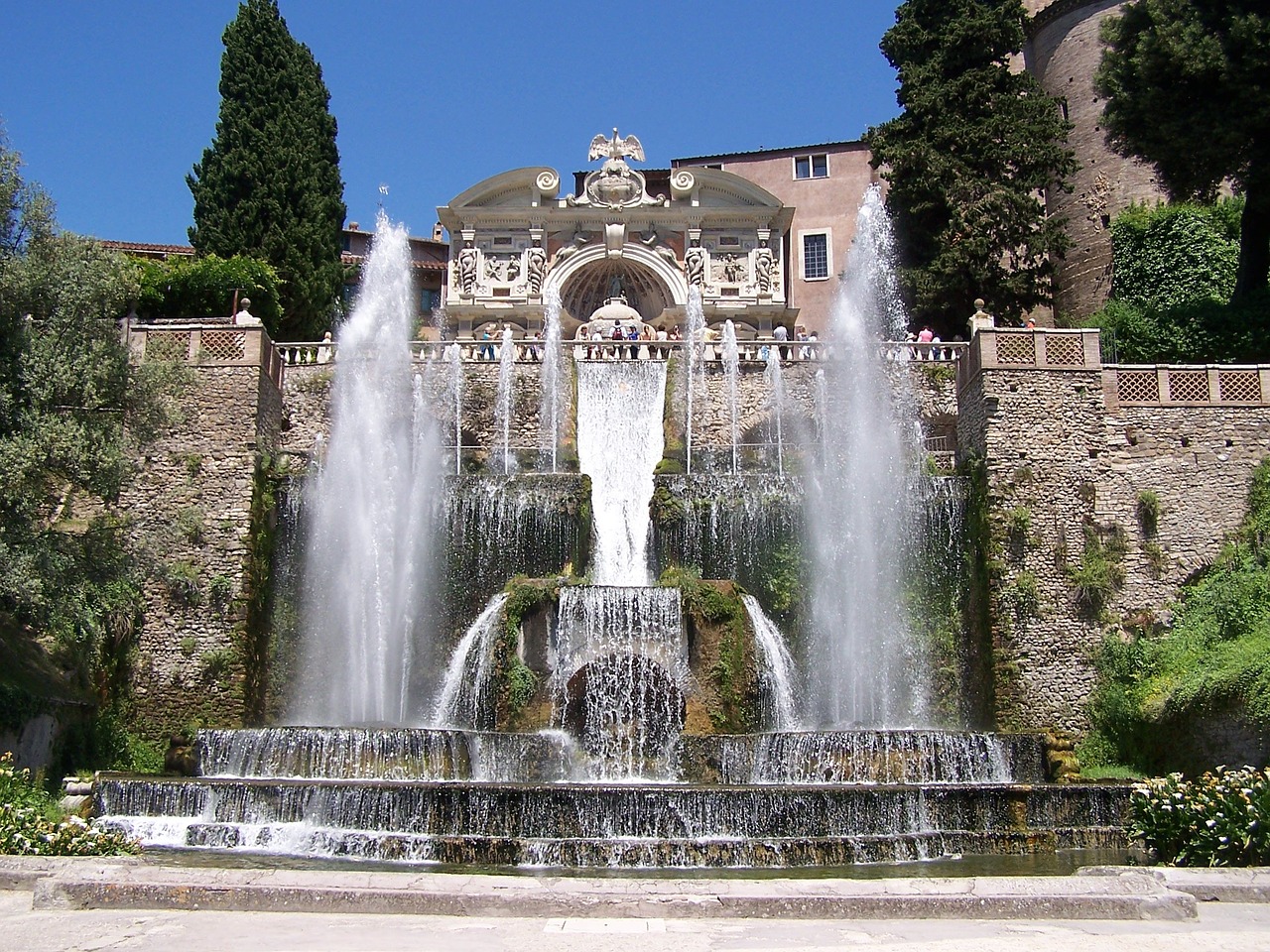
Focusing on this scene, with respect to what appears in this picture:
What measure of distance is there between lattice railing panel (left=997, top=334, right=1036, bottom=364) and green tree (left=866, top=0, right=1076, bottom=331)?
24.9 ft

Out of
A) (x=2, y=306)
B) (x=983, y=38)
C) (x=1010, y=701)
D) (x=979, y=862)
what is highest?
(x=983, y=38)

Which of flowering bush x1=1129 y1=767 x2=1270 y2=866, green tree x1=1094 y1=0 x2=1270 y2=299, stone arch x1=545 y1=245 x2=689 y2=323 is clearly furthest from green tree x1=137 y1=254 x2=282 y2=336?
flowering bush x1=1129 y1=767 x2=1270 y2=866

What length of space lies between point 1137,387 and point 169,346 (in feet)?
50.2

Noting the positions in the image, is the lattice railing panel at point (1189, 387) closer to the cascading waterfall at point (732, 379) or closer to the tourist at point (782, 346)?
→ the tourist at point (782, 346)

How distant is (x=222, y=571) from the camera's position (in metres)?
18.3

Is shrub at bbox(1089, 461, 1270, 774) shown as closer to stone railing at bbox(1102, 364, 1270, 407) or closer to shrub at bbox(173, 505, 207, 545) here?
stone railing at bbox(1102, 364, 1270, 407)

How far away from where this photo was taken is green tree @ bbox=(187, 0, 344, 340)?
29.2m

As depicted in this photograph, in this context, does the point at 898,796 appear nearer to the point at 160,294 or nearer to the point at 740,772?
the point at 740,772

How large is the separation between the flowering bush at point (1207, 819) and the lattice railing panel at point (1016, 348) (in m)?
9.31

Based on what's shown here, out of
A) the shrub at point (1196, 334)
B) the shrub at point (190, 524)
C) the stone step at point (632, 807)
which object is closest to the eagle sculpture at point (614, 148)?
the shrub at point (1196, 334)

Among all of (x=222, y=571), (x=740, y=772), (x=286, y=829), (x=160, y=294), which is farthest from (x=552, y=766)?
(x=160, y=294)

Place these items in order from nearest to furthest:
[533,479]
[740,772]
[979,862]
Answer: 1. [979,862]
2. [740,772]
3. [533,479]

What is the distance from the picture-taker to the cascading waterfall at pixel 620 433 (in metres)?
22.4

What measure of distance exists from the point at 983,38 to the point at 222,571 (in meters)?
21.3
